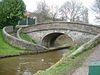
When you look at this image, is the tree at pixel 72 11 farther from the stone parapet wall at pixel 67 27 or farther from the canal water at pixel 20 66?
the canal water at pixel 20 66

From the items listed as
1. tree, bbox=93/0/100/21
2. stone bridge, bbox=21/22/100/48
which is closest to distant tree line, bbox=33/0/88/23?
tree, bbox=93/0/100/21

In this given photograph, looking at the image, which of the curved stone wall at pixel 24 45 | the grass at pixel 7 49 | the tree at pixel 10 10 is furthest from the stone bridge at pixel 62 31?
the grass at pixel 7 49

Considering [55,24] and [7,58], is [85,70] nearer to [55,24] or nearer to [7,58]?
[7,58]

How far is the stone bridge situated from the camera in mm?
36094

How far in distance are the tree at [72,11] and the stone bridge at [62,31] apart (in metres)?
28.8

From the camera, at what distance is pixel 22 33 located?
40750mm

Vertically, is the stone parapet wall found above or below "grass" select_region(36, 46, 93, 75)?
below

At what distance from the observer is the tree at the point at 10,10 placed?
148 feet

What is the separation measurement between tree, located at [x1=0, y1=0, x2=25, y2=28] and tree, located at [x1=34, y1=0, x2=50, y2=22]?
2335 cm

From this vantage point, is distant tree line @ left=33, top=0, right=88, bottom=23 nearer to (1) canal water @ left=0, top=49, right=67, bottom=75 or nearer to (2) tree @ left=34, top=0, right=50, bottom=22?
(2) tree @ left=34, top=0, right=50, bottom=22

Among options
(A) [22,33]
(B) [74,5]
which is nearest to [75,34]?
(A) [22,33]

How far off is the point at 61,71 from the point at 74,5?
62.8 m

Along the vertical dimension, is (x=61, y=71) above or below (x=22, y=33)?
above

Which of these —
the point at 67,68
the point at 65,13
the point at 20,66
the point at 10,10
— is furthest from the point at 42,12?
the point at 67,68
